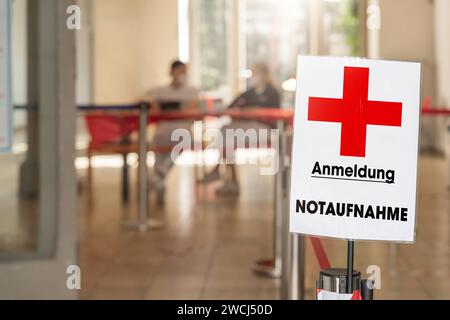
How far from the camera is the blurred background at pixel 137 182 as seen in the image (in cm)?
480

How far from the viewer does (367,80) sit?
9.27 feet

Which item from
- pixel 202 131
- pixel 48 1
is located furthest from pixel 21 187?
pixel 202 131

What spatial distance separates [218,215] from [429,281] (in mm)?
3044

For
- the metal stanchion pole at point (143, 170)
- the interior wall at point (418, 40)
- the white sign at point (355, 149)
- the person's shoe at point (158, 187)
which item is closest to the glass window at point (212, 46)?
the interior wall at point (418, 40)

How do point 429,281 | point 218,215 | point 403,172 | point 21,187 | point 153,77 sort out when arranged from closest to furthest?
point 403,172, point 21,187, point 429,281, point 218,215, point 153,77

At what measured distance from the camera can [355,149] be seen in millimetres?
2803

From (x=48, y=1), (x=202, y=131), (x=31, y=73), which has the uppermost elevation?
(x=48, y=1)

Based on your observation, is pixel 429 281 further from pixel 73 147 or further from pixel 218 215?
pixel 218 215

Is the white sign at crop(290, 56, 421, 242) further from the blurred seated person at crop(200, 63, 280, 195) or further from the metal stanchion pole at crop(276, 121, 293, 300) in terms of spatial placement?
the blurred seated person at crop(200, 63, 280, 195)

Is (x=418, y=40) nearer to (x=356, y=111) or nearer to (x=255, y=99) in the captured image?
(x=255, y=99)

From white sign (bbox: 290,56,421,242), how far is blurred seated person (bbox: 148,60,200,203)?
20.1 feet

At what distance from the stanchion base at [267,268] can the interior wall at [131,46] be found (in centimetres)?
887

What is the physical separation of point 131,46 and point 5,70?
12.1m

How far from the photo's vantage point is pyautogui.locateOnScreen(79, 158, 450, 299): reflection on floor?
5426 mm
